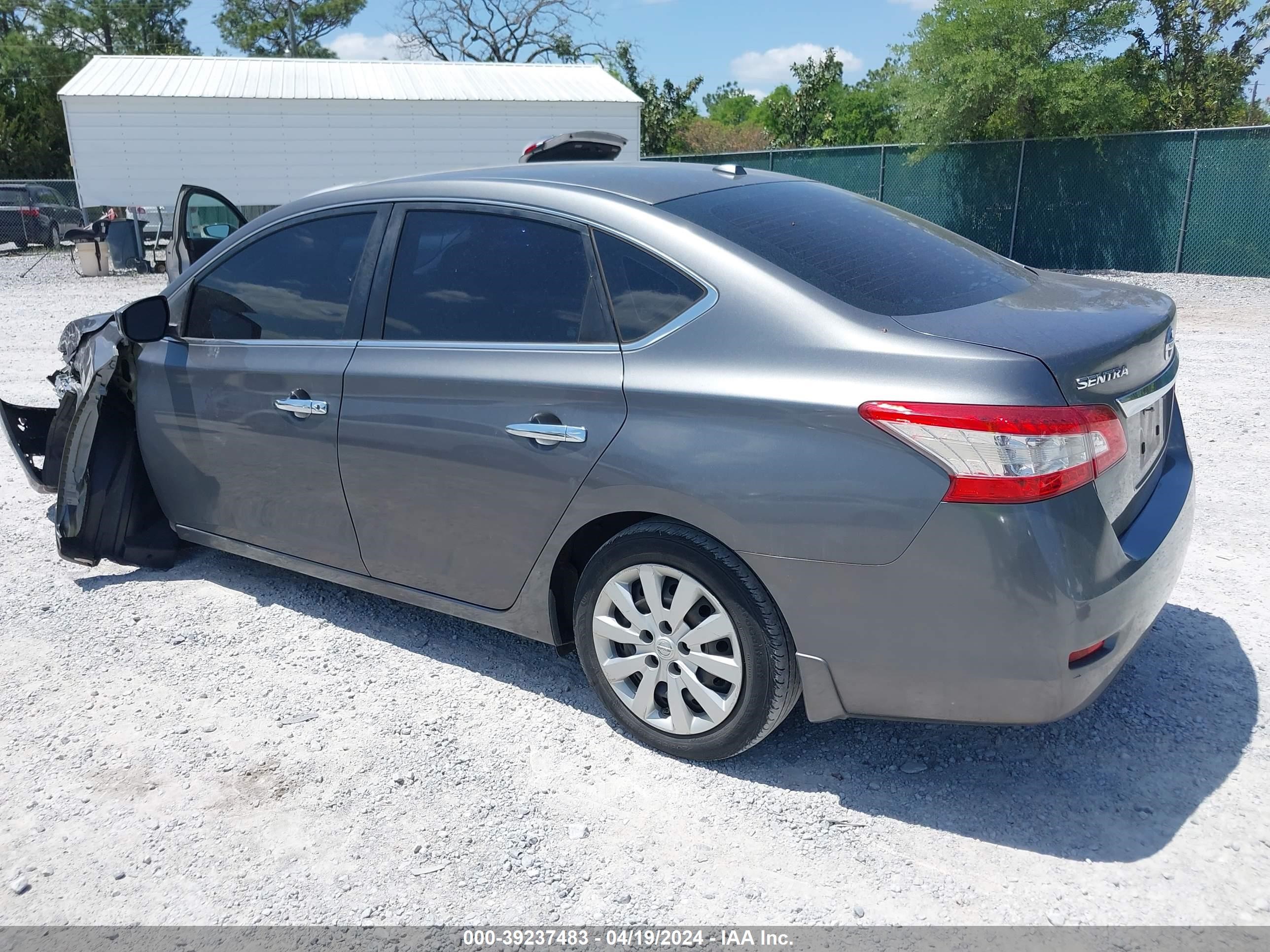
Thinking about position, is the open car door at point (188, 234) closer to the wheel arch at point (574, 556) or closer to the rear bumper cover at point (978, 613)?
the wheel arch at point (574, 556)

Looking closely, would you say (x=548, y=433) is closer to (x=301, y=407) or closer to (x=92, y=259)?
(x=301, y=407)

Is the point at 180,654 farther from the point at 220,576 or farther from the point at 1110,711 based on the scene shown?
the point at 1110,711

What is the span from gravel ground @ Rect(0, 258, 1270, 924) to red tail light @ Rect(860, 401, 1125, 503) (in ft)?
3.31

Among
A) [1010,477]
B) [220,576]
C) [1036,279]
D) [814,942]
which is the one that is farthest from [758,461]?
[220,576]

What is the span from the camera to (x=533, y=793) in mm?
3004

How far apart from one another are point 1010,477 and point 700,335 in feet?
3.07

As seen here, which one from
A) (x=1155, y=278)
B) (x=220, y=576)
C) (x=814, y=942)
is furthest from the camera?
(x=1155, y=278)

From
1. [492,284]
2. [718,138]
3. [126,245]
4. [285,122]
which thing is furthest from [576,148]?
[718,138]

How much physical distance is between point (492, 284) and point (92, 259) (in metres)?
21.0

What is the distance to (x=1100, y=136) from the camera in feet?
53.2

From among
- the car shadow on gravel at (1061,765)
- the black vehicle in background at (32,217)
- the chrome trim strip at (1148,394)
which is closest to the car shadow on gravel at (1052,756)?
the car shadow on gravel at (1061,765)

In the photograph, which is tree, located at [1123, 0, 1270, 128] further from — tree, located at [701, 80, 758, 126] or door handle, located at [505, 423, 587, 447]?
tree, located at [701, 80, 758, 126]

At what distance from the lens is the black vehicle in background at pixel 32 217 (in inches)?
1013

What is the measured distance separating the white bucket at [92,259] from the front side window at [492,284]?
20492mm
